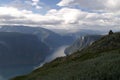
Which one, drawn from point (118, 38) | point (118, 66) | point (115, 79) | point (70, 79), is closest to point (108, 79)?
point (115, 79)

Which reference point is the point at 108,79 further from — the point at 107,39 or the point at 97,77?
the point at 107,39

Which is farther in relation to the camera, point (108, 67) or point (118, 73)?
point (108, 67)

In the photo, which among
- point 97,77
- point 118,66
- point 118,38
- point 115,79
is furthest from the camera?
point 118,38

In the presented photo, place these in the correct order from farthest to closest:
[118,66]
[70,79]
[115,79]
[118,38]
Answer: [118,38]
[70,79]
[118,66]
[115,79]

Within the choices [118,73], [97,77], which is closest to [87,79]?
[97,77]

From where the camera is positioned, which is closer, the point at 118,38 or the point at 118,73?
the point at 118,73

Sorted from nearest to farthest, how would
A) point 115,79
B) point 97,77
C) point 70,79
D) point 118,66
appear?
1. point 115,79
2. point 97,77
3. point 118,66
4. point 70,79

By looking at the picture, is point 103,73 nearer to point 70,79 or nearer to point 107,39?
point 70,79

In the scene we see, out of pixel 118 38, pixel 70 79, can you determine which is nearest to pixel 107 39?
pixel 118 38
